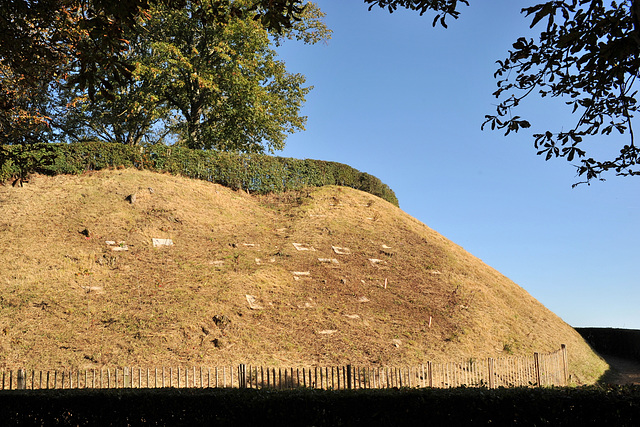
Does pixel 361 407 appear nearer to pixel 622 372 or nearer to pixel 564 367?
pixel 564 367

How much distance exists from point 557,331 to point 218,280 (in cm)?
1830

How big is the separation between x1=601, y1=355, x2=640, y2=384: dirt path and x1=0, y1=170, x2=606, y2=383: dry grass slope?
25.8 inches

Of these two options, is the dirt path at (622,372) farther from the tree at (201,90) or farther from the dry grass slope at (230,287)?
the tree at (201,90)

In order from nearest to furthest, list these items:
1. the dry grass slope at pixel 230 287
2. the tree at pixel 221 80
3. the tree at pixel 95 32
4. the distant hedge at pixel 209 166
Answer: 1. the tree at pixel 95 32
2. the dry grass slope at pixel 230 287
3. the distant hedge at pixel 209 166
4. the tree at pixel 221 80

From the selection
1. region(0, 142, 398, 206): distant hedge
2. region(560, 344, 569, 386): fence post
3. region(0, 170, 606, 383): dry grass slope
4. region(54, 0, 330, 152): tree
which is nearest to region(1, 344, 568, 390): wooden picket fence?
region(0, 170, 606, 383): dry grass slope

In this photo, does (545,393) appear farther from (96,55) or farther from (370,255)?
(370,255)

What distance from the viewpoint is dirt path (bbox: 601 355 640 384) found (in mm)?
21281

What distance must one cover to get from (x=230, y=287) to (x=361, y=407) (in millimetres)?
10933

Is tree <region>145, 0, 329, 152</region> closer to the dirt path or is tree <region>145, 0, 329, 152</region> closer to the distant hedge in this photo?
the distant hedge

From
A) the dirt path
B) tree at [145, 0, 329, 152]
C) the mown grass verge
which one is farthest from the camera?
tree at [145, 0, 329, 152]

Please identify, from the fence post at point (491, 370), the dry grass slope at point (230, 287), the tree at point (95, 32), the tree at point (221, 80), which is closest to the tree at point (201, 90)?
the tree at point (221, 80)

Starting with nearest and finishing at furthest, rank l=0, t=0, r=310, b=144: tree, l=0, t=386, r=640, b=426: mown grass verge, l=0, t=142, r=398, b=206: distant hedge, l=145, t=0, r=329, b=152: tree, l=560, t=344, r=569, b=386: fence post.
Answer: l=0, t=0, r=310, b=144: tree → l=0, t=386, r=640, b=426: mown grass verge → l=560, t=344, r=569, b=386: fence post → l=0, t=142, r=398, b=206: distant hedge → l=145, t=0, r=329, b=152: tree

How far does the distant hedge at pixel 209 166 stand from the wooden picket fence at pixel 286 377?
1427cm

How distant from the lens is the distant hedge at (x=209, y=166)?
2482 cm
